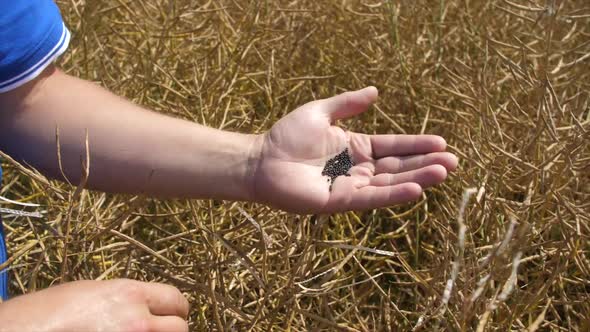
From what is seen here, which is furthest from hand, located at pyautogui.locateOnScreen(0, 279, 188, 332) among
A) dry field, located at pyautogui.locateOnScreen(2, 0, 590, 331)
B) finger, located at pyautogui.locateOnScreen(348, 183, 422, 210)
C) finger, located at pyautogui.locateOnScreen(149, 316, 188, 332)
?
finger, located at pyautogui.locateOnScreen(348, 183, 422, 210)

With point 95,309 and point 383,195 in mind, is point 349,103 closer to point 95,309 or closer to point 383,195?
point 383,195

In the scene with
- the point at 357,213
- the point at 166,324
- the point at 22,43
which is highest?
the point at 22,43

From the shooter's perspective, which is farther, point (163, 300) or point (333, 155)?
point (333, 155)

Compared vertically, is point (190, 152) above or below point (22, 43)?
below

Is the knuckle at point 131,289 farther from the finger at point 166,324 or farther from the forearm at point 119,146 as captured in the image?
the forearm at point 119,146

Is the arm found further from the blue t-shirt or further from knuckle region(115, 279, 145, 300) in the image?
knuckle region(115, 279, 145, 300)

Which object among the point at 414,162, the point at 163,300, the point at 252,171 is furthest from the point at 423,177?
the point at 163,300

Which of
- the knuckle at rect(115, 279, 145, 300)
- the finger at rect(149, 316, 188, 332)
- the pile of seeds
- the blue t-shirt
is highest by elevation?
the blue t-shirt
